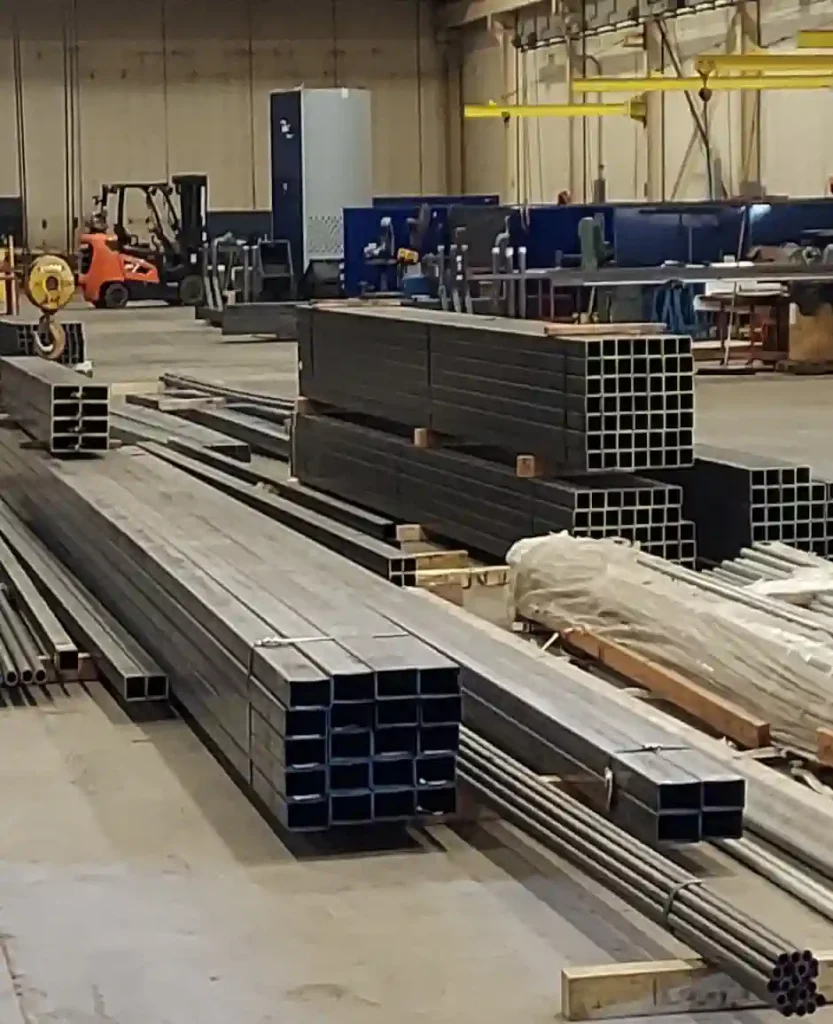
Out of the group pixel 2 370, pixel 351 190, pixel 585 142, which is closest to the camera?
pixel 2 370

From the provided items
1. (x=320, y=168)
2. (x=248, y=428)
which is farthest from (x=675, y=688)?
(x=320, y=168)

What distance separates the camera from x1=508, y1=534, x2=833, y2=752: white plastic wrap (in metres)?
4.71

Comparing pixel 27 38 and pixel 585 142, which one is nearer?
pixel 585 142

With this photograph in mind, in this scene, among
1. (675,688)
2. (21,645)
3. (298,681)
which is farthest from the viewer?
(21,645)

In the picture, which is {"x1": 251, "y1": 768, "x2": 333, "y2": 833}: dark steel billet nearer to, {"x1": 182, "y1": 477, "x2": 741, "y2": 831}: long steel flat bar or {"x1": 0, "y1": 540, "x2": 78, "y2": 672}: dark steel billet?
{"x1": 182, "y1": 477, "x2": 741, "y2": 831}: long steel flat bar

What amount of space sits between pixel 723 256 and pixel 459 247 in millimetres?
2503

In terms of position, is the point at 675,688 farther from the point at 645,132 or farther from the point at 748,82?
the point at 645,132

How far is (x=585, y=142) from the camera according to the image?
2445cm

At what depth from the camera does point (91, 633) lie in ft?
19.2

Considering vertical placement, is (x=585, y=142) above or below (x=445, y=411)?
above

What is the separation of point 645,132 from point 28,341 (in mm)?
11441

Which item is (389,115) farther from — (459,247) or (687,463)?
(687,463)

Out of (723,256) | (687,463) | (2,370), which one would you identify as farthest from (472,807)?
(723,256)

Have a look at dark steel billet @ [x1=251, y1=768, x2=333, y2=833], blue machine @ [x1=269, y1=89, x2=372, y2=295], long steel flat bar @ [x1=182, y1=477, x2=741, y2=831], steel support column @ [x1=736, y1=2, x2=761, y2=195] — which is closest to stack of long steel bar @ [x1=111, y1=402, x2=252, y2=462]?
long steel flat bar @ [x1=182, y1=477, x2=741, y2=831]
